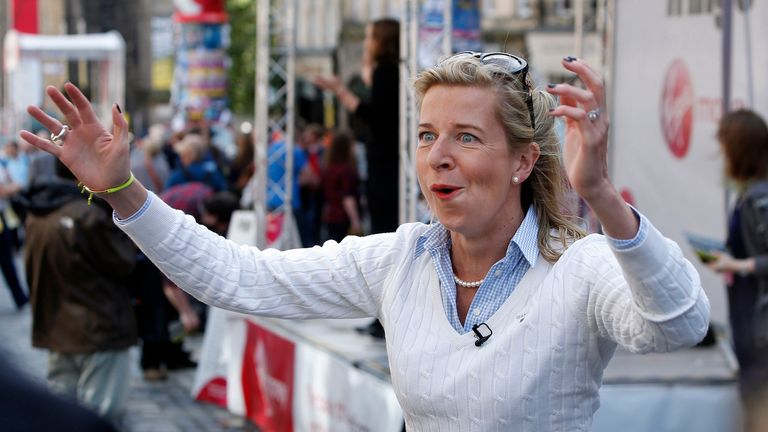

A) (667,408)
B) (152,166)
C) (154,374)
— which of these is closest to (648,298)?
(667,408)

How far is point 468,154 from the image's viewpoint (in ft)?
8.55

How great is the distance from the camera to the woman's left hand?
210 centimetres

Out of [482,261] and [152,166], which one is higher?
[482,261]

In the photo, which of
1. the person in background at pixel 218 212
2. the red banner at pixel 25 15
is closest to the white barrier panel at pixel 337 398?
the person in background at pixel 218 212

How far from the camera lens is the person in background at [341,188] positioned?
16734 millimetres

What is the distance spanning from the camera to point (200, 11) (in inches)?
881

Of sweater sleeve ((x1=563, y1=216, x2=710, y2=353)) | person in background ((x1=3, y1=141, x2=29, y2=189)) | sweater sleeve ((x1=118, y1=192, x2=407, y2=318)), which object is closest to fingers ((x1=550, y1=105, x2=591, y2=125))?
sweater sleeve ((x1=563, y1=216, x2=710, y2=353))

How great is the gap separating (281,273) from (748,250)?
134 inches

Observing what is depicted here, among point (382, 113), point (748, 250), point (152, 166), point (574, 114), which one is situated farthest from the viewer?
point (152, 166)

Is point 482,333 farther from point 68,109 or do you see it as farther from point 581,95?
point 68,109

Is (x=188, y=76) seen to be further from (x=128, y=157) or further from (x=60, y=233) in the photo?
(x=128, y=157)

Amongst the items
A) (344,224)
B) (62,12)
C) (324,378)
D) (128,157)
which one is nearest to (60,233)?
(324,378)

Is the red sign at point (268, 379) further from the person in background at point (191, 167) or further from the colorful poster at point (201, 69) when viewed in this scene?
the colorful poster at point (201, 69)

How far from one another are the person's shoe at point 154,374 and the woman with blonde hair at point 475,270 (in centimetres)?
752
